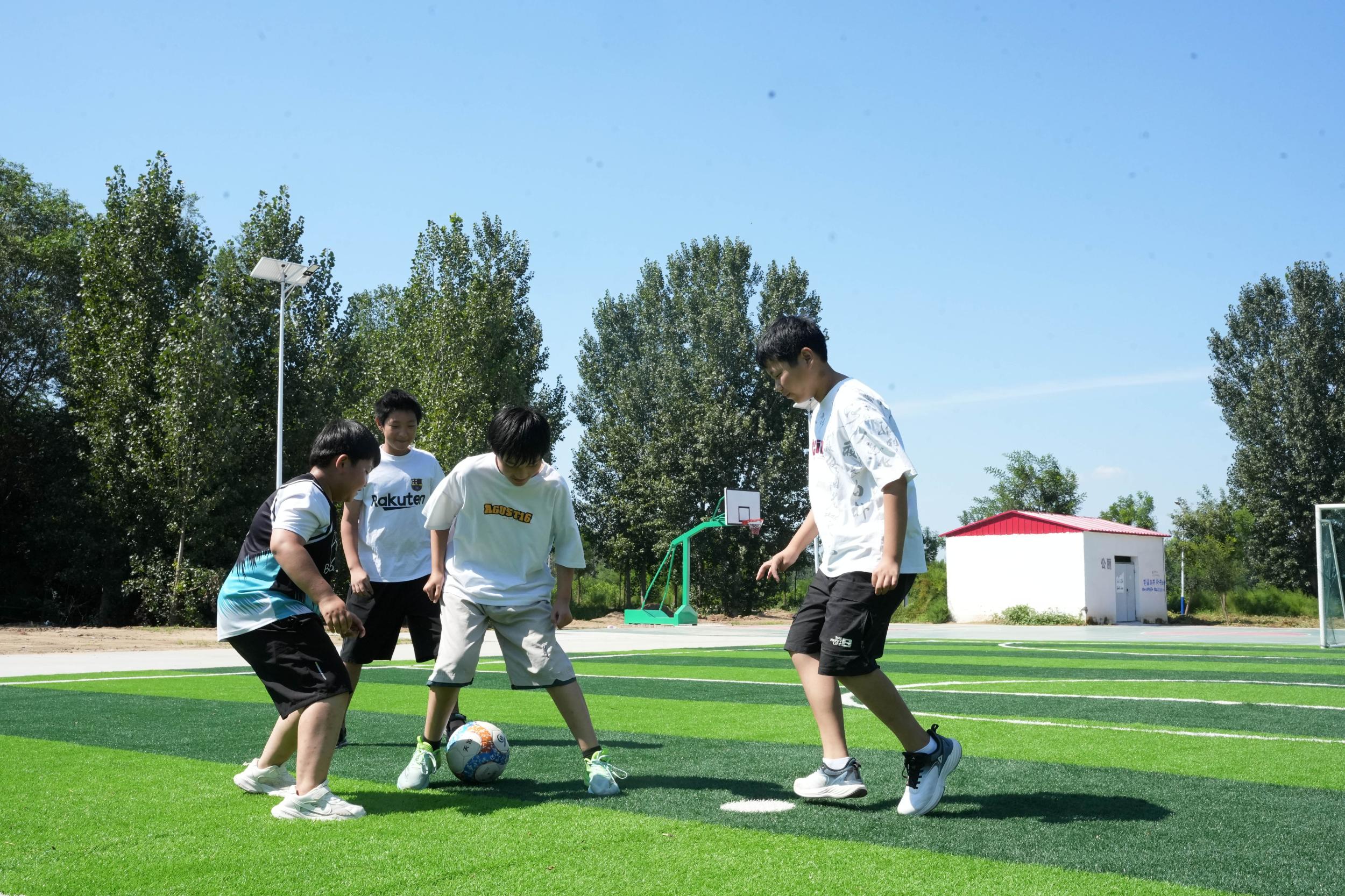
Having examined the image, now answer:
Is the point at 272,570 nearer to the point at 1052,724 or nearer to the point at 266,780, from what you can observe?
the point at 266,780

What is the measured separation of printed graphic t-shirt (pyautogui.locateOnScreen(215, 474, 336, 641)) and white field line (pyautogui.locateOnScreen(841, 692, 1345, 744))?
10.6ft

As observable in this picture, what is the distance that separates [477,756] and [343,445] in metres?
1.66

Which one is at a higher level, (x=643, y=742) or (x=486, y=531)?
(x=486, y=531)

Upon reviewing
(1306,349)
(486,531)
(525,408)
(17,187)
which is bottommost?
(486,531)

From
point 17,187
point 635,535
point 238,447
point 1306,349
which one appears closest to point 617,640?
point 238,447

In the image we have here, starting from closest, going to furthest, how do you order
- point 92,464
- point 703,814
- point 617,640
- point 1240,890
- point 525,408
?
point 1240,890
point 703,814
point 525,408
point 617,640
point 92,464

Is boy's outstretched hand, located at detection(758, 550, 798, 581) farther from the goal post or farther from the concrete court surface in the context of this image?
the goal post

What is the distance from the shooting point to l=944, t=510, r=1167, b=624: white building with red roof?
3722cm

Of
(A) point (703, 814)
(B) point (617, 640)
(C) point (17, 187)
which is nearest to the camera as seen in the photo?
(A) point (703, 814)

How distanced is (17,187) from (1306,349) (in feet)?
166

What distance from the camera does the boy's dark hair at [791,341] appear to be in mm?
4742

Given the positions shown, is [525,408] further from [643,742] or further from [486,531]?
[643,742]

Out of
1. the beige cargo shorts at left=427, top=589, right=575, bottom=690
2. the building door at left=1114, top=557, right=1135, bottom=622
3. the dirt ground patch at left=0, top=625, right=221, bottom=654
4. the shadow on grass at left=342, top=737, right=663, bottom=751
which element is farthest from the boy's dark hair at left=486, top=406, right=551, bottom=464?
the building door at left=1114, top=557, right=1135, bottom=622

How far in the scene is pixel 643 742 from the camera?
6906 millimetres
